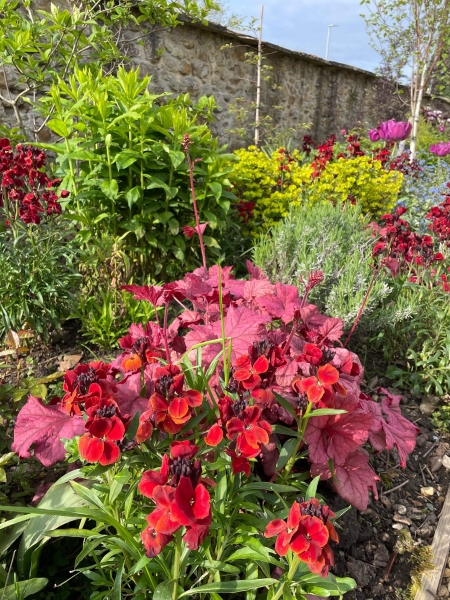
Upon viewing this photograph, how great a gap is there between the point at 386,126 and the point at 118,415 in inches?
225

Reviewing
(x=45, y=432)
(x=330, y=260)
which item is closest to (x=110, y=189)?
(x=330, y=260)

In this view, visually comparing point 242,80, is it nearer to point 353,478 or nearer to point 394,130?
point 394,130

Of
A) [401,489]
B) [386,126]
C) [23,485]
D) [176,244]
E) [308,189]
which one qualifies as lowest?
[401,489]

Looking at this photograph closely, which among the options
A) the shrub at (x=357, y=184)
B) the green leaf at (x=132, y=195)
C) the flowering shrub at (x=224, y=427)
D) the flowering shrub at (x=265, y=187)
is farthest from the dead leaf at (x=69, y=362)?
the shrub at (x=357, y=184)

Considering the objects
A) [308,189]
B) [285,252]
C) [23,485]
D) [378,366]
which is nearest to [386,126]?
[308,189]

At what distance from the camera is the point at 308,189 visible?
15.0 ft

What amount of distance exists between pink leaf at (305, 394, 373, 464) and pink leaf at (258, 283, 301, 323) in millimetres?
413

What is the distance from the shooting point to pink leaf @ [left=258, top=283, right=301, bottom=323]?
165 centimetres

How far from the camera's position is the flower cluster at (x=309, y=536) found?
0.88 m

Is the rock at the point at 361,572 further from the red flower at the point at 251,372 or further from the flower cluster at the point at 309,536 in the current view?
the red flower at the point at 251,372

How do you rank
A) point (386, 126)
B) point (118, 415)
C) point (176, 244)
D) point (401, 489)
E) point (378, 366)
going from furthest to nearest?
point (386, 126)
point (176, 244)
point (378, 366)
point (401, 489)
point (118, 415)

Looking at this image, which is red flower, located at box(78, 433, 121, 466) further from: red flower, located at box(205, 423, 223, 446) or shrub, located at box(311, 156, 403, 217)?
→ shrub, located at box(311, 156, 403, 217)

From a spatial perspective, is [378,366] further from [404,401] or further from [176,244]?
[176,244]

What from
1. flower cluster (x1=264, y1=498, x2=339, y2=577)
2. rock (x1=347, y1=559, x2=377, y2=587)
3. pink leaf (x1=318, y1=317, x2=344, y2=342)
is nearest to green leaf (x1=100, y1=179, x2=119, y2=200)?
pink leaf (x1=318, y1=317, x2=344, y2=342)
